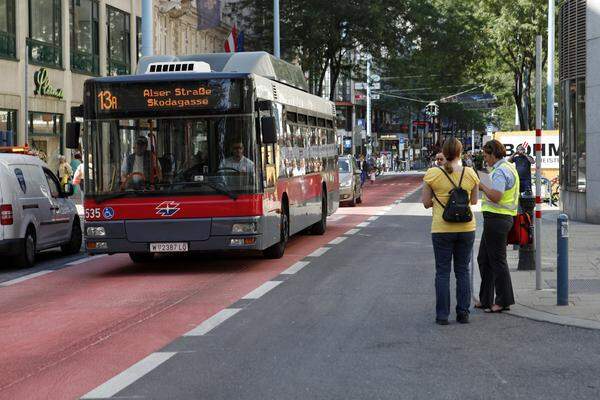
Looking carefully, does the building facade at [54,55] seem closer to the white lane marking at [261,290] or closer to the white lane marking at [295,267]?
the white lane marking at [295,267]

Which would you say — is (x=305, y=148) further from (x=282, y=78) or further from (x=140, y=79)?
(x=140, y=79)

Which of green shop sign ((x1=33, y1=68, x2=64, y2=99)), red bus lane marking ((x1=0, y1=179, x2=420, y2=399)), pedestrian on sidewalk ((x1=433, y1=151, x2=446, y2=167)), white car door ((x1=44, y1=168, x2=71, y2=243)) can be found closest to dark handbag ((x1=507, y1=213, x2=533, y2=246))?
pedestrian on sidewalk ((x1=433, y1=151, x2=446, y2=167))

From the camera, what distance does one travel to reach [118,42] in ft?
150

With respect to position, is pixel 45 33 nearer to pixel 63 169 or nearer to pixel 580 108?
pixel 63 169

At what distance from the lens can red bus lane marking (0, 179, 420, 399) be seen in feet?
27.0

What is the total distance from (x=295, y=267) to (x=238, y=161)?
1677mm

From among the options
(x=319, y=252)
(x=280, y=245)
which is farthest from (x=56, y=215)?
(x=319, y=252)

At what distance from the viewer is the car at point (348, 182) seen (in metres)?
35.4

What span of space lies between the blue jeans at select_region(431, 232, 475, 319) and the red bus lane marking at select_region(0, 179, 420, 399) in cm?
215

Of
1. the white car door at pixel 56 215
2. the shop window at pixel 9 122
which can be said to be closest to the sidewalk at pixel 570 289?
the white car door at pixel 56 215

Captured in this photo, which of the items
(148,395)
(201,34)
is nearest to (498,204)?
(148,395)

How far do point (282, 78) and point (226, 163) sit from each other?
404 cm

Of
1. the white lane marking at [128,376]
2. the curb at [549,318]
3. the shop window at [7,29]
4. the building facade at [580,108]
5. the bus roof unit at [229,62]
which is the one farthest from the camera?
the shop window at [7,29]

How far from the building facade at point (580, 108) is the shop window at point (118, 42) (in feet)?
67.6
